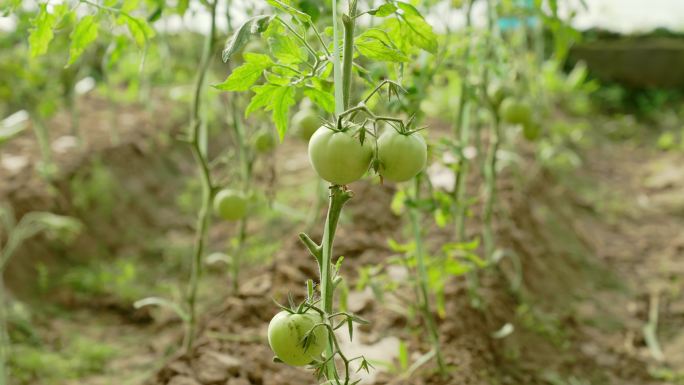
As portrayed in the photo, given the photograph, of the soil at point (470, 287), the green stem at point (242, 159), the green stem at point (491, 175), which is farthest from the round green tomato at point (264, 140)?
the green stem at point (491, 175)

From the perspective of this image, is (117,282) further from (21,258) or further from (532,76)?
(532,76)

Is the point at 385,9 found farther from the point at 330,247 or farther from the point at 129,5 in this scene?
the point at 129,5

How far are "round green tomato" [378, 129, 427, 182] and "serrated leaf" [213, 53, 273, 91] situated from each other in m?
0.24

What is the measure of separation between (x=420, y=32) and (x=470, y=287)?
1.39m

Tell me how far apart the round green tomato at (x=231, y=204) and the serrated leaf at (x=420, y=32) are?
1.15m

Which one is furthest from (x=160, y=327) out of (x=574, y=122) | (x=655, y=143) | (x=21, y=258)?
(x=655, y=143)

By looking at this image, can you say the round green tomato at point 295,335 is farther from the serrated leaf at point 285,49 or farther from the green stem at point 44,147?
the green stem at point 44,147

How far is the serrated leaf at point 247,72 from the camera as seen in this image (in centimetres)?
113

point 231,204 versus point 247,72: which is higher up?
point 247,72

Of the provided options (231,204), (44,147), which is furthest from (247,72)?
(44,147)

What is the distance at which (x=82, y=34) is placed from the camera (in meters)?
1.47

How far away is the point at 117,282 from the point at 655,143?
5.28m

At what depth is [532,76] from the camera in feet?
13.5

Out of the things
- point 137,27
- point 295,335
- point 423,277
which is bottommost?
point 423,277
